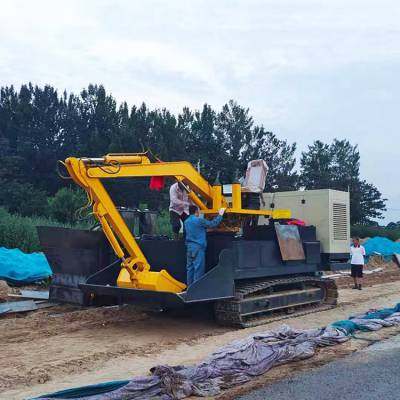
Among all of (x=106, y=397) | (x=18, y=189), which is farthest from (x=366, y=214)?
(x=106, y=397)

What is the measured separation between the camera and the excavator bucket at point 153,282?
848cm

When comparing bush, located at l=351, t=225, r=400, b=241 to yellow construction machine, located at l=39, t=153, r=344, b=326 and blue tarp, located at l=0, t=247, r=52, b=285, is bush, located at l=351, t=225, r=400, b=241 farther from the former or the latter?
blue tarp, located at l=0, t=247, r=52, b=285

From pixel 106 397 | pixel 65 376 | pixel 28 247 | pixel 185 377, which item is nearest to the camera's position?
pixel 106 397

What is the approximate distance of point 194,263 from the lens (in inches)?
345

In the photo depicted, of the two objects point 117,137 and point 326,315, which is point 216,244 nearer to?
point 326,315

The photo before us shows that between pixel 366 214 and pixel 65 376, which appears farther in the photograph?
pixel 366 214

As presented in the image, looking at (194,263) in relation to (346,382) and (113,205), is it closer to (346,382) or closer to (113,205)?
(113,205)

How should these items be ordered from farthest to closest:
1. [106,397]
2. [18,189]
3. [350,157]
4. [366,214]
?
[350,157]
[366,214]
[18,189]
[106,397]

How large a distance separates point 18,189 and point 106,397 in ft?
103

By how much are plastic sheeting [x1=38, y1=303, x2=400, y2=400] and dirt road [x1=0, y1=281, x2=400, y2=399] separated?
0.54 m

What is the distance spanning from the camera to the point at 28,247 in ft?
59.1

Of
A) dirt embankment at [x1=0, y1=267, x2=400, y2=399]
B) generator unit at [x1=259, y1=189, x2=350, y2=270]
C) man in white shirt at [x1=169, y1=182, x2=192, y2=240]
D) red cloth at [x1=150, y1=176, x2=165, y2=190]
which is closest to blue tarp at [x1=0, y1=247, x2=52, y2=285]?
dirt embankment at [x1=0, y1=267, x2=400, y2=399]

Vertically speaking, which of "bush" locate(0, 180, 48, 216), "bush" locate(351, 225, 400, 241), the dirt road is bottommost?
the dirt road

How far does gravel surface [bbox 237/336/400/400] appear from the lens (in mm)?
5301
